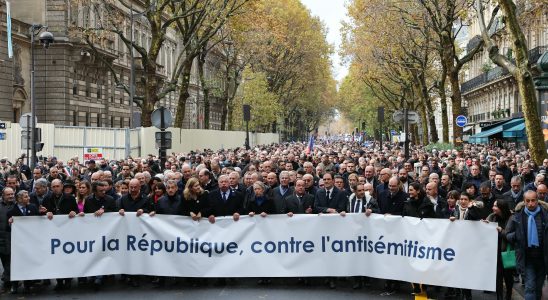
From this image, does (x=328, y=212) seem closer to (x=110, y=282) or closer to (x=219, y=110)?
(x=110, y=282)

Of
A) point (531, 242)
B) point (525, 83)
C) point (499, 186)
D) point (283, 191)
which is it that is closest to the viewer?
point (531, 242)

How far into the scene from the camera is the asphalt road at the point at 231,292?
999 centimetres

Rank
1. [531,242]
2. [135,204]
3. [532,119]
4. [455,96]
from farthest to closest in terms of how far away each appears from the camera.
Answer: [455,96]
[532,119]
[135,204]
[531,242]

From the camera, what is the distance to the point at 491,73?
2365 inches

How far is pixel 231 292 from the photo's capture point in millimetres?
10242

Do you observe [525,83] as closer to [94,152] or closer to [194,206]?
[194,206]

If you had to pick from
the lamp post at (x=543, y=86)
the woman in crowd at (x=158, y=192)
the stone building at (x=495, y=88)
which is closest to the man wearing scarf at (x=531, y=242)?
the woman in crowd at (x=158, y=192)

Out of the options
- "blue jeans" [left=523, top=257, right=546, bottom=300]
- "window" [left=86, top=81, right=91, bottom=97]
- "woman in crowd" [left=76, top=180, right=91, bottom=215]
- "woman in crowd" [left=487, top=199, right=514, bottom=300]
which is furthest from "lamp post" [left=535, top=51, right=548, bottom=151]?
"window" [left=86, top=81, right=91, bottom=97]

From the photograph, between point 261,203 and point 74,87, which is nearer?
point 261,203

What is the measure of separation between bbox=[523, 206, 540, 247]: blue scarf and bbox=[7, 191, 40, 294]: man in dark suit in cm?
634

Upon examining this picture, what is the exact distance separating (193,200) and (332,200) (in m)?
2.08

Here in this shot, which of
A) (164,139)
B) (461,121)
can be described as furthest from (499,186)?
(461,121)

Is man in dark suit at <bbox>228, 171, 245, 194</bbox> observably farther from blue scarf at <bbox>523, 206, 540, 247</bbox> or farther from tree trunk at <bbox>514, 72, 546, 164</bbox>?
tree trunk at <bbox>514, 72, 546, 164</bbox>

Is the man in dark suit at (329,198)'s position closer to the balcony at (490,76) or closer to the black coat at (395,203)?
the black coat at (395,203)
